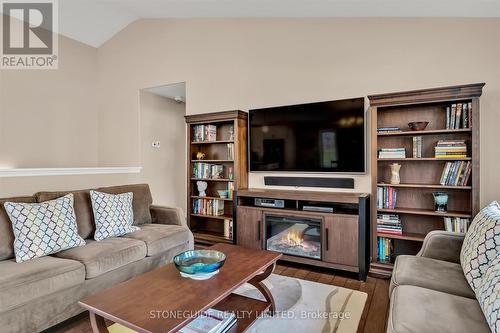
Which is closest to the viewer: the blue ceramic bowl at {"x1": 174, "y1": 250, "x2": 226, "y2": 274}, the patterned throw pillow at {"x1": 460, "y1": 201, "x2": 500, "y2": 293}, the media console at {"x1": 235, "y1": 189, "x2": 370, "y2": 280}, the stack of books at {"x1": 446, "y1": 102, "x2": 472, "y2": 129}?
the patterned throw pillow at {"x1": 460, "y1": 201, "x2": 500, "y2": 293}

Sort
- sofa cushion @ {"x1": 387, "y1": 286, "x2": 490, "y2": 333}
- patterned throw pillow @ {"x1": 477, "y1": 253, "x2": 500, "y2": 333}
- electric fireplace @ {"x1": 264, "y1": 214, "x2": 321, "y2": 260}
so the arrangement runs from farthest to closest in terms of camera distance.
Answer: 1. electric fireplace @ {"x1": 264, "y1": 214, "x2": 321, "y2": 260}
2. sofa cushion @ {"x1": 387, "y1": 286, "x2": 490, "y2": 333}
3. patterned throw pillow @ {"x1": 477, "y1": 253, "x2": 500, "y2": 333}

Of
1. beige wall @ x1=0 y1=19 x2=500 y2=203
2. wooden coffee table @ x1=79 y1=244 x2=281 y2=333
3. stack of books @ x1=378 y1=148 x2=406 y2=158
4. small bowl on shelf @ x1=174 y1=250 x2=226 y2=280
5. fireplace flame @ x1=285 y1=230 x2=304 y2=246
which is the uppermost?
beige wall @ x1=0 y1=19 x2=500 y2=203

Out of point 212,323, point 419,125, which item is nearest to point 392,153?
point 419,125

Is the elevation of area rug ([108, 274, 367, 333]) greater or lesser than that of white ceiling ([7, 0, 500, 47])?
lesser

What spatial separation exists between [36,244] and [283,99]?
282 centimetres

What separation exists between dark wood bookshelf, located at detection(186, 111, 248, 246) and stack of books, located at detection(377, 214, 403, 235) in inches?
62.7

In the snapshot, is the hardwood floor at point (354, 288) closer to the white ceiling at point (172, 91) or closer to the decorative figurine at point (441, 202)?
the decorative figurine at point (441, 202)

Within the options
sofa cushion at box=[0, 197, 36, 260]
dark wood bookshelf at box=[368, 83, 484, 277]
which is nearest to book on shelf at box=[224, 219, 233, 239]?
dark wood bookshelf at box=[368, 83, 484, 277]

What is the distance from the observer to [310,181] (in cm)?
325

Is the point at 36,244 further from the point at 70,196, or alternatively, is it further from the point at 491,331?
the point at 491,331

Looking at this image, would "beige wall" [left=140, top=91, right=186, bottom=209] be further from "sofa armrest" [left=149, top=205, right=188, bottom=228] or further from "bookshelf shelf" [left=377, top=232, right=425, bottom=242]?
"bookshelf shelf" [left=377, top=232, right=425, bottom=242]

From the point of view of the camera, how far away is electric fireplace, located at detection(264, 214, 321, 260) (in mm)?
2918

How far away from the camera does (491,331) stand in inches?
44.8

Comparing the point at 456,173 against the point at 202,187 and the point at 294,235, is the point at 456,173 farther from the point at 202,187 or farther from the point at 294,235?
the point at 202,187
